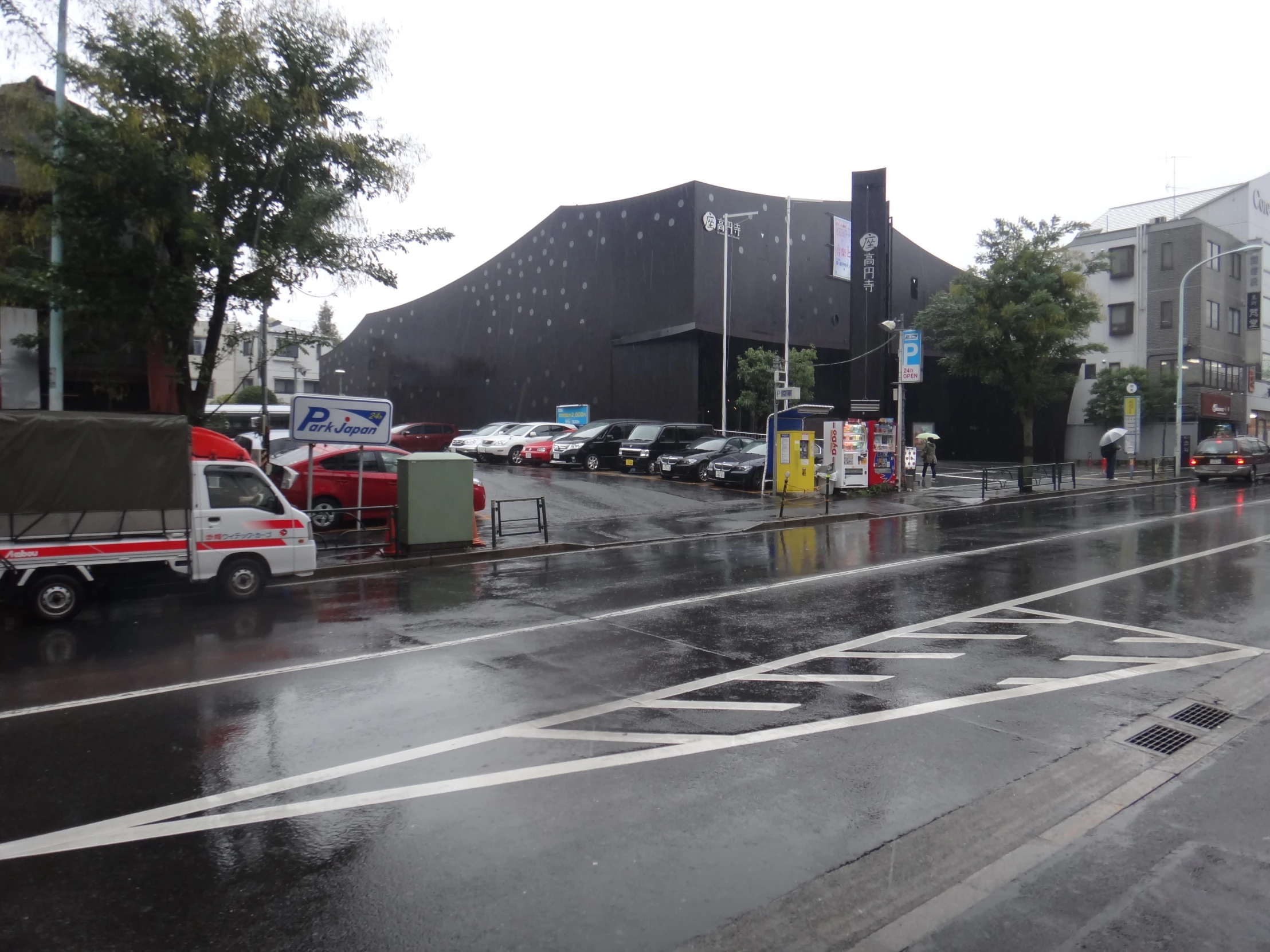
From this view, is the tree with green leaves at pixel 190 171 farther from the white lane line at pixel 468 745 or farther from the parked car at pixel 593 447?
the parked car at pixel 593 447

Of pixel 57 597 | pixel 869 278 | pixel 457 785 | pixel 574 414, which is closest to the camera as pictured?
pixel 457 785

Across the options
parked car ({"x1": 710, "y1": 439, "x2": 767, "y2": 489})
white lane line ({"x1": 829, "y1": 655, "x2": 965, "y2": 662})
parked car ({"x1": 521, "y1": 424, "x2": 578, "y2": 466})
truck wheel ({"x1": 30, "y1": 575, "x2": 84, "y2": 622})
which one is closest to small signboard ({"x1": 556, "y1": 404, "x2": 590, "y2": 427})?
parked car ({"x1": 521, "y1": 424, "x2": 578, "y2": 466})

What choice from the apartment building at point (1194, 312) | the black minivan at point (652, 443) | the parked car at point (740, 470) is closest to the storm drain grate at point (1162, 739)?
the parked car at point (740, 470)

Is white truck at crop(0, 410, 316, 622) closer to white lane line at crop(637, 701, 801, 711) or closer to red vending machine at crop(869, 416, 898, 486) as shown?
white lane line at crop(637, 701, 801, 711)

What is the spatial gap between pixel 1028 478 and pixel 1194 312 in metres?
27.5

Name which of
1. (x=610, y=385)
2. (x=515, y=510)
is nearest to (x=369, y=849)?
(x=515, y=510)

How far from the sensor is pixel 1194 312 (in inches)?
1859

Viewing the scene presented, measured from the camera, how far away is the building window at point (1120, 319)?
48.9m

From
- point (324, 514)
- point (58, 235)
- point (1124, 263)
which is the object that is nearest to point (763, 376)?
point (1124, 263)

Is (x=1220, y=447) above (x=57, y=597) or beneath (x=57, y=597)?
above

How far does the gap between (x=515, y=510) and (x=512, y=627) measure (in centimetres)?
1106

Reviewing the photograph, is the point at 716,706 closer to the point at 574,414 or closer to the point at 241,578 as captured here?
the point at 241,578

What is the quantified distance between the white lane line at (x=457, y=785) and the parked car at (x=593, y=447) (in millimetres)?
23508

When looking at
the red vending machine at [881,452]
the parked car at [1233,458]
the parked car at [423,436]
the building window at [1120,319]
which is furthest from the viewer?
the building window at [1120,319]
